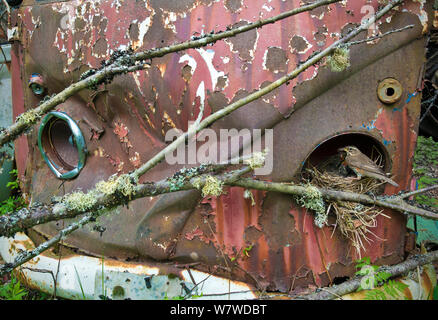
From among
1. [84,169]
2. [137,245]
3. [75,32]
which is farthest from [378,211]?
[75,32]

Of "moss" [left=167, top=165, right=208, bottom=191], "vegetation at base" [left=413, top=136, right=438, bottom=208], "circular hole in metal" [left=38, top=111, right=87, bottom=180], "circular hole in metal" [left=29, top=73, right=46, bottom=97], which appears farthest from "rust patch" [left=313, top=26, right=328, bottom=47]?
"vegetation at base" [left=413, top=136, right=438, bottom=208]

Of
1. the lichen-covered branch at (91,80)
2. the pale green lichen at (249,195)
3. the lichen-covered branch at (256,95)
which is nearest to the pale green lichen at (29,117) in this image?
the lichen-covered branch at (91,80)

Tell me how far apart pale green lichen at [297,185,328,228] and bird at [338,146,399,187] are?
30 cm

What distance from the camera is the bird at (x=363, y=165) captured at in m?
1.98

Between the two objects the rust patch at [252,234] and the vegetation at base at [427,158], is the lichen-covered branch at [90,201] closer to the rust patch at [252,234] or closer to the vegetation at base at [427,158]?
the rust patch at [252,234]

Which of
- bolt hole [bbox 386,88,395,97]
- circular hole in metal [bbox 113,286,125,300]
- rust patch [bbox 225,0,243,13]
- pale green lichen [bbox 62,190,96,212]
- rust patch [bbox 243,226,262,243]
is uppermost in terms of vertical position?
rust patch [bbox 225,0,243,13]

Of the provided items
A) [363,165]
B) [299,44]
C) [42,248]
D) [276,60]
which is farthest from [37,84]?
[363,165]

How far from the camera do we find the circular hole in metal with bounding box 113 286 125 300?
6.85 feet

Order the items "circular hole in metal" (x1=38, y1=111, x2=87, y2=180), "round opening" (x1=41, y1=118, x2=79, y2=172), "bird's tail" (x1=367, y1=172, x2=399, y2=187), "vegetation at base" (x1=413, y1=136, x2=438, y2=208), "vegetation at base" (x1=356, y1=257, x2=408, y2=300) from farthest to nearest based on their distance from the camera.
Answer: "vegetation at base" (x1=413, y1=136, x2=438, y2=208) → "round opening" (x1=41, y1=118, x2=79, y2=172) → "circular hole in metal" (x1=38, y1=111, x2=87, y2=180) → "bird's tail" (x1=367, y1=172, x2=399, y2=187) → "vegetation at base" (x1=356, y1=257, x2=408, y2=300)

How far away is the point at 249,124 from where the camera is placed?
1952mm

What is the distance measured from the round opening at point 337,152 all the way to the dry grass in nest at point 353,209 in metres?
0.08

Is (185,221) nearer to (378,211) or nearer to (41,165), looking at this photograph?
(378,211)

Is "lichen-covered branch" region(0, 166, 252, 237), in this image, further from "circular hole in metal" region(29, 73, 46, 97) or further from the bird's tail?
"circular hole in metal" region(29, 73, 46, 97)

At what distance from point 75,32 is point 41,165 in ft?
3.50
